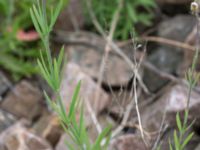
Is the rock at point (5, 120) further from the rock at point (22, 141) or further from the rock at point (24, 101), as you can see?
the rock at point (22, 141)

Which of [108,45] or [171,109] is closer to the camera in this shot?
[171,109]

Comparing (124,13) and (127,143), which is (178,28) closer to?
(124,13)

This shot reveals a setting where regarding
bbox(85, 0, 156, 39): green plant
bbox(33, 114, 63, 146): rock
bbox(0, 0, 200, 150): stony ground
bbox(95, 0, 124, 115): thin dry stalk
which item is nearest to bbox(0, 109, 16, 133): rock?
bbox(0, 0, 200, 150): stony ground

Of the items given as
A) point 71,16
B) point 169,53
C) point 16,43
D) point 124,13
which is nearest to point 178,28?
point 169,53

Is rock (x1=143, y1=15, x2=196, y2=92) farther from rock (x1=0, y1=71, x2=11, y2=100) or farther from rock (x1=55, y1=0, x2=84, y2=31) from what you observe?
rock (x1=0, y1=71, x2=11, y2=100)

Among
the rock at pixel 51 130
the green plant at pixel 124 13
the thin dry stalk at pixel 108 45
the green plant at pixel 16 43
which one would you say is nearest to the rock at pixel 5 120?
the rock at pixel 51 130

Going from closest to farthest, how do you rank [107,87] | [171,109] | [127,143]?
[127,143]
[171,109]
[107,87]
